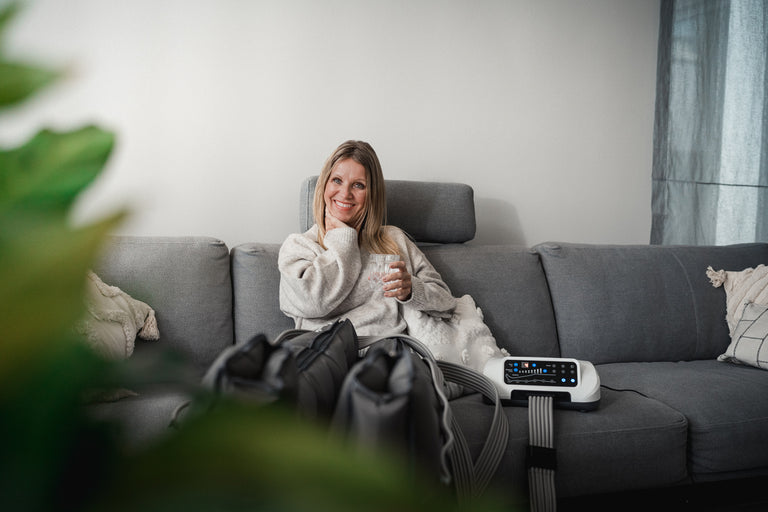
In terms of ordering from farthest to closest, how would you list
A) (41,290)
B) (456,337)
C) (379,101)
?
(379,101) → (456,337) → (41,290)

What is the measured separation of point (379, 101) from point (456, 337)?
1.08 metres

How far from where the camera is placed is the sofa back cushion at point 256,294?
175 cm

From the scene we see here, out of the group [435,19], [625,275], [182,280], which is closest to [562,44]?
[435,19]

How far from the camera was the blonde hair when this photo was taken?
6.02ft

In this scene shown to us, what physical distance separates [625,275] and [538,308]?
37 centimetres

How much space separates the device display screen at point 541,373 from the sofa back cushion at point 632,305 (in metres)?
0.62

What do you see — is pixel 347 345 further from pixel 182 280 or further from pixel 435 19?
pixel 435 19

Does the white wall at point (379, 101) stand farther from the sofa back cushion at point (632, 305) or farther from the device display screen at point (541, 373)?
the device display screen at point (541, 373)

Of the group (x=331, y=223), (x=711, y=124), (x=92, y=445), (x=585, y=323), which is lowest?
(x=585, y=323)

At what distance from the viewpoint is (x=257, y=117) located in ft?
7.11

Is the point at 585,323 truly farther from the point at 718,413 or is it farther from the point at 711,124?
the point at 711,124

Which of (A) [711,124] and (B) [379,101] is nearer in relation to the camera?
(B) [379,101]

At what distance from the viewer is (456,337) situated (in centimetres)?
172

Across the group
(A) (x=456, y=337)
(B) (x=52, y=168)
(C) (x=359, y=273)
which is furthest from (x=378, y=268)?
(B) (x=52, y=168)
